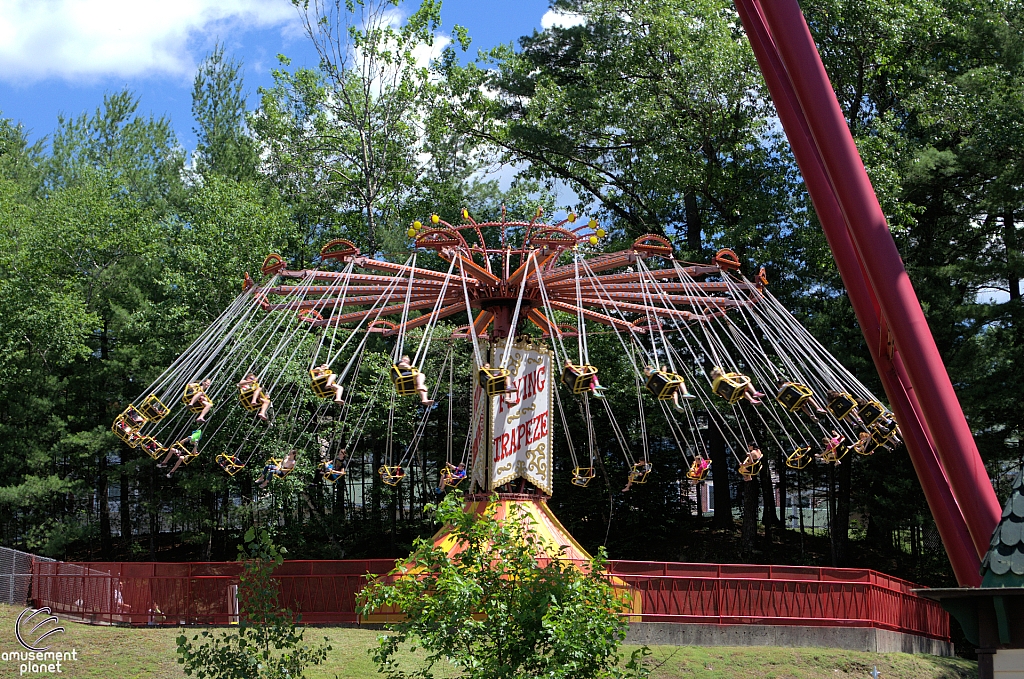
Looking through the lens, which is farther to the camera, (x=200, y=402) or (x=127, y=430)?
(x=127, y=430)

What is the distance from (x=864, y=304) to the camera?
34.6ft

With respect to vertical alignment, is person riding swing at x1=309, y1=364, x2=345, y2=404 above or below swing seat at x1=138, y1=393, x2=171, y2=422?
above

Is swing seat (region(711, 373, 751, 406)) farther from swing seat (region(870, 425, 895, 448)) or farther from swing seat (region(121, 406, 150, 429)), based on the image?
swing seat (region(121, 406, 150, 429))

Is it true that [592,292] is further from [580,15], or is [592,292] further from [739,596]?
[580,15]

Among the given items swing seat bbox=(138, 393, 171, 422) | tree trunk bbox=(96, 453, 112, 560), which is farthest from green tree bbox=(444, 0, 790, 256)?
swing seat bbox=(138, 393, 171, 422)

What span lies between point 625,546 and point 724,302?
1994 cm

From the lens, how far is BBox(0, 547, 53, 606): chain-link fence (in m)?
21.2

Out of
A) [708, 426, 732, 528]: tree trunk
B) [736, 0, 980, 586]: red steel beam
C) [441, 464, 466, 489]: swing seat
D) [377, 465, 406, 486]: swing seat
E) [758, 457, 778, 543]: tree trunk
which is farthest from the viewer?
[708, 426, 732, 528]: tree trunk

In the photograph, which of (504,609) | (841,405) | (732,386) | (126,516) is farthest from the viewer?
(126,516)

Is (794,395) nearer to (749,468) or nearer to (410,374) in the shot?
(749,468)

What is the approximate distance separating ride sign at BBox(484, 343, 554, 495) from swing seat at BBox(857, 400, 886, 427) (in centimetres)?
608

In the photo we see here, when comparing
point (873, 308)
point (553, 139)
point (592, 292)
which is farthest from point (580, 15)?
point (873, 308)

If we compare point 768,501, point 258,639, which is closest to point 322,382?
point 258,639

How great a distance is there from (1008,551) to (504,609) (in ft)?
14.3
